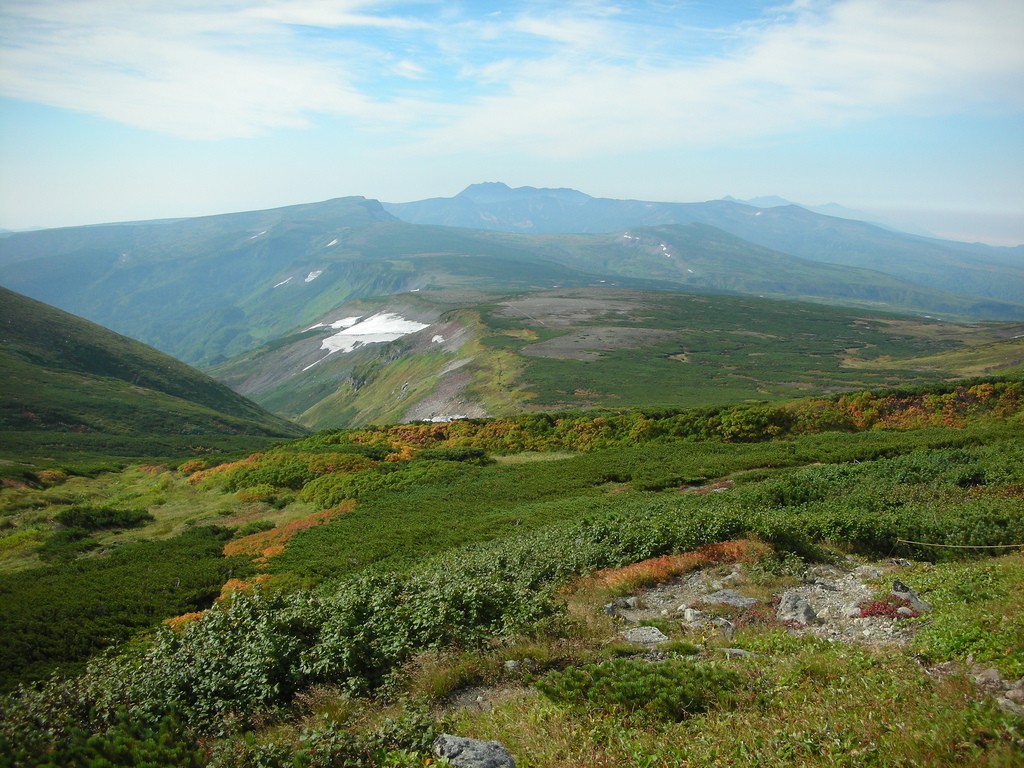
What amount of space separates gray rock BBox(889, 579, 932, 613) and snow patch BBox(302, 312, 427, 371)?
535ft

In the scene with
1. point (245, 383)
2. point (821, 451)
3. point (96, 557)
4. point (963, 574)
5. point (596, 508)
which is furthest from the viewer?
point (245, 383)

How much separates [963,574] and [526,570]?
29.3 feet

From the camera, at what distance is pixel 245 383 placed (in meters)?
185

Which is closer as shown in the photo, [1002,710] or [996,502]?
[1002,710]

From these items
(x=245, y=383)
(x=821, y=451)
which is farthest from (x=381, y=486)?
(x=245, y=383)

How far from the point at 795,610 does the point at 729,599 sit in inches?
51.2

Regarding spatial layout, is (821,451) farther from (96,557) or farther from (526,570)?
(96,557)

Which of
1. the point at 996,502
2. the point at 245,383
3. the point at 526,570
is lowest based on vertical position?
the point at 245,383

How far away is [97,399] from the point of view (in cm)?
9356

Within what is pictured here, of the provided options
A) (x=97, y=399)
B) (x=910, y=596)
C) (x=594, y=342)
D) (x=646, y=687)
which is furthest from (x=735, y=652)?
(x=594, y=342)

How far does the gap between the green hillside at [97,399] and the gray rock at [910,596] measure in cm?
6586

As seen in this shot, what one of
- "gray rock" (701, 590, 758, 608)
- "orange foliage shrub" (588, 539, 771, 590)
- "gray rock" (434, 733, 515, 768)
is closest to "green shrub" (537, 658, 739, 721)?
"gray rock" (434, 733, 515, 768)

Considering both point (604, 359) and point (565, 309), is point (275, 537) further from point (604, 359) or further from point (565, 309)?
point (565, 309)

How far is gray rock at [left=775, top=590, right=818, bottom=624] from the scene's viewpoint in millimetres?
10666
